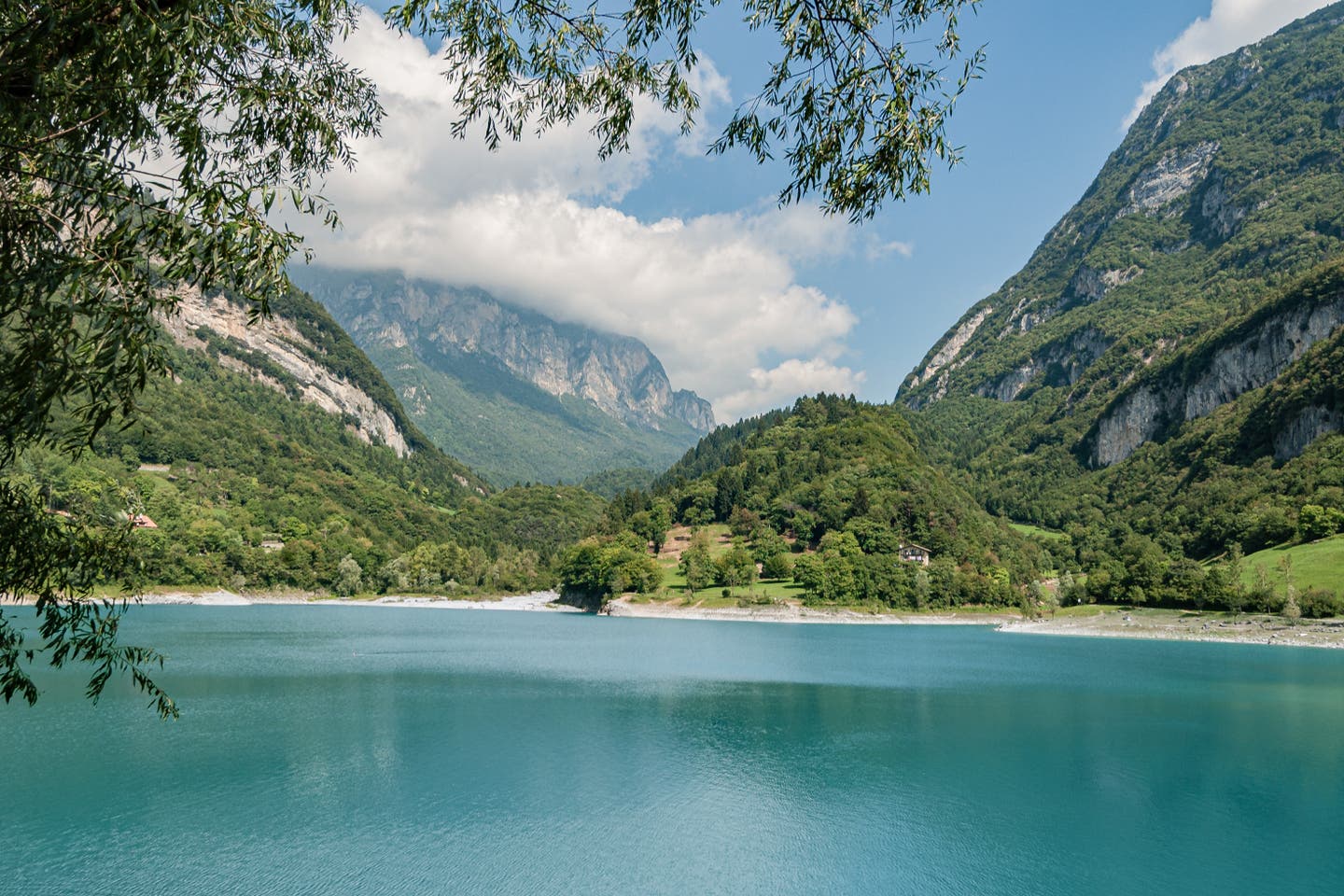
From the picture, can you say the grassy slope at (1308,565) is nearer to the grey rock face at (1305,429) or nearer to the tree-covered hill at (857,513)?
the tree-covered hill at (857,513)

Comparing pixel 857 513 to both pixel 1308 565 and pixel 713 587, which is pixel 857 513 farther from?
pixel 1308 565

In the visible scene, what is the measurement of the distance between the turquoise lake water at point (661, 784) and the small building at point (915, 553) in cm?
5590

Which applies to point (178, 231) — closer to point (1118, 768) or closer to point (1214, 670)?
point (1118, 768)

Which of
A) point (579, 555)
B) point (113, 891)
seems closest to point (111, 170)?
point (113, 891)

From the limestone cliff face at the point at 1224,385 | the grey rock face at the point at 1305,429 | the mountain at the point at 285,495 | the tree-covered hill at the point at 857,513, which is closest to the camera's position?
the tree-covered hill at the point at 857,513

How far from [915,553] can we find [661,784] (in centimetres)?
8623

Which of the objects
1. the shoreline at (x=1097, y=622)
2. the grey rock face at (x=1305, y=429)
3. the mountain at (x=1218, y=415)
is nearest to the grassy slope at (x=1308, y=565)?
the shoreline at (x=1097, y=622)

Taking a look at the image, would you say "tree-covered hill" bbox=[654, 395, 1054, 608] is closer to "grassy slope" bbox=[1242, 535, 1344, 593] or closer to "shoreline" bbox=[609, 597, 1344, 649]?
"shoreline" bbox=[609, 597, 1344, 649]

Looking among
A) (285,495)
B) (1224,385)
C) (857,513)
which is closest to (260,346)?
(285,495)

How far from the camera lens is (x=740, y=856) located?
18.0m

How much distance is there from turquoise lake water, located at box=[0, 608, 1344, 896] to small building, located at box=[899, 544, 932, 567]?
5590 centimetres

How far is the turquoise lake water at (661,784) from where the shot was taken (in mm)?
16828

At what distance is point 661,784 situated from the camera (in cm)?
2319

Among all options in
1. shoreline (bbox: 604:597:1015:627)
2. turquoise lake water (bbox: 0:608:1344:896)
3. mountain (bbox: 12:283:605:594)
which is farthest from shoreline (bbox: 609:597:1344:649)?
mountain (bbox: 12:283:605:594)
